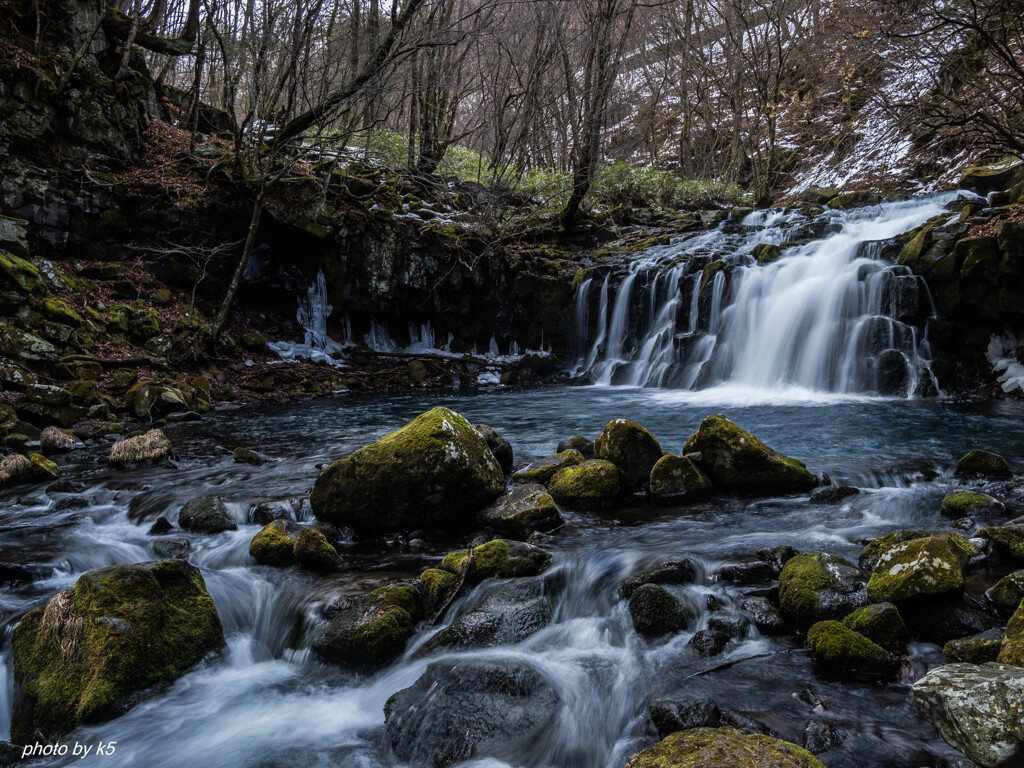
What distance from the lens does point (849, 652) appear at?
3102 mm

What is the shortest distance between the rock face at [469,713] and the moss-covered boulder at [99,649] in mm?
1431

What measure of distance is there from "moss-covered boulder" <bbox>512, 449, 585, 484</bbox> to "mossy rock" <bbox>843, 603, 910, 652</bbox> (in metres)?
3.39

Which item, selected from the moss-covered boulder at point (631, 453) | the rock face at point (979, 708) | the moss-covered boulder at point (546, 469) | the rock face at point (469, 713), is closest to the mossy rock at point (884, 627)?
the rock face at point (979, 708)

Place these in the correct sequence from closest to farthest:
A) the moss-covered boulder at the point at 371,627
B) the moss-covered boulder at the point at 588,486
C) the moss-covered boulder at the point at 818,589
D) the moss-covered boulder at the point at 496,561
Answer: the moss-covered boulder at the point at 818,589 < the moss-covered boulder at the point at 371,627 < the moss-covered boulder at the point at 496,561 < the moss-covered boulder at the point at 588,486

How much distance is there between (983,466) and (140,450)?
1002 cm

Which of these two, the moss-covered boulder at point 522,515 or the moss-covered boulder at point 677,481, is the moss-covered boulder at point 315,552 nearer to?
the moss-covered boulder at point 522,515

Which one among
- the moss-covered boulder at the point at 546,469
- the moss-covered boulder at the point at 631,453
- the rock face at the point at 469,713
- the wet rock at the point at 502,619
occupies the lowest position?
the rock face at the point at 469,713

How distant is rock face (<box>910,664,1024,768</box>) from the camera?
1.95 meters

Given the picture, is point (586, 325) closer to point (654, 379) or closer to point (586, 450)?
point (654, 379)

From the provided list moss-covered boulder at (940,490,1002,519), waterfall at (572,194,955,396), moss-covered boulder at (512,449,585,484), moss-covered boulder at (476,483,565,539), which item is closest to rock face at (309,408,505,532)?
moss-covered boulder at (476,483,565,539)

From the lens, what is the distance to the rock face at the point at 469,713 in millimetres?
2846

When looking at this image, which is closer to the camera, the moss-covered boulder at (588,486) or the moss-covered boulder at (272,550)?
the moss-covered boulder at (272,550)

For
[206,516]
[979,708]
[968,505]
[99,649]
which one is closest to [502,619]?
[99,649]

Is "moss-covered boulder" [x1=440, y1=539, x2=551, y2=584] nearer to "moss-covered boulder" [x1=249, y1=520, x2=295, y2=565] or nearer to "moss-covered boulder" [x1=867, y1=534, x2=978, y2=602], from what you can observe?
"moss-covered boulder" [x1=249, y1=520, x2=295, y2=565]
